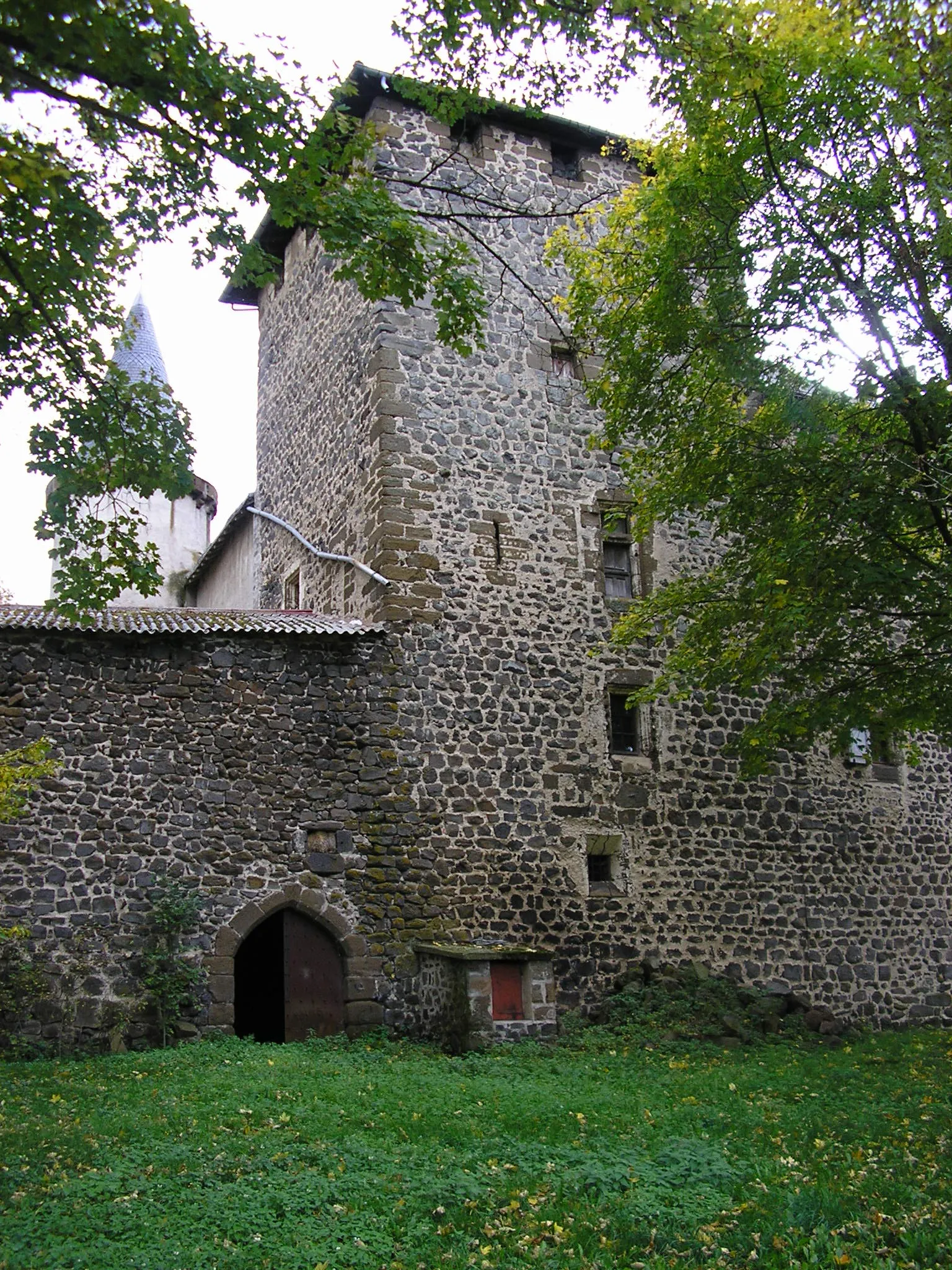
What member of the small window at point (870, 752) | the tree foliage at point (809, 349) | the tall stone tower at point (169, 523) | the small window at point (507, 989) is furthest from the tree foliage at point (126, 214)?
the tall stone tower at point (169, 523)

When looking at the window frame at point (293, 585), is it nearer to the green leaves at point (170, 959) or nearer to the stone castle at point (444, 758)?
the stone castle at point (444, 758)

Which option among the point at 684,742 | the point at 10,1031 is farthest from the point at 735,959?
the point at 10,1031

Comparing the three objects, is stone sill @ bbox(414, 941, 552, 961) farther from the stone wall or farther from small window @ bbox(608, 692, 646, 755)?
small window @ bbox(608, 692, 646, 755)

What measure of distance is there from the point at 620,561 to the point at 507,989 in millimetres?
6347

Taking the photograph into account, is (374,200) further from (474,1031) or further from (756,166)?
(474,1031)

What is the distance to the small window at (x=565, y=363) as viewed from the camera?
613 inches

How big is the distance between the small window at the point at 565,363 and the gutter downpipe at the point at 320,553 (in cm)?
399

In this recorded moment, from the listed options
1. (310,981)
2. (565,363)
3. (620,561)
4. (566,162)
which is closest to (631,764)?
(620,561)

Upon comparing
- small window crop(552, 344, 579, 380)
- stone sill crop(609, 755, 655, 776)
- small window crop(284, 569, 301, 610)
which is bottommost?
stone sill crop(609, 755, 655, 776)

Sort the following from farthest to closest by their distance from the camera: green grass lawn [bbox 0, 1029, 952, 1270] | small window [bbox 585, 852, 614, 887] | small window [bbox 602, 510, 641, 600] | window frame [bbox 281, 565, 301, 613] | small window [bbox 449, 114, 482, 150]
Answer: window frame [bbox 281, 565, 301, 613] → small window [bbox 449, 114, 482, 150] → small window [bbox 602, 510, 641, 600] → small window [bbox 585, 852, 614, 887] → green grass lawn [bbox 0, 1029, 952, 1270]

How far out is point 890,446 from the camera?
35.6ft

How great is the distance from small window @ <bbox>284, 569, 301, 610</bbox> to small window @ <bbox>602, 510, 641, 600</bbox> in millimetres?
4762

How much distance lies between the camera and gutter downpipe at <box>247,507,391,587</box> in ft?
44.9

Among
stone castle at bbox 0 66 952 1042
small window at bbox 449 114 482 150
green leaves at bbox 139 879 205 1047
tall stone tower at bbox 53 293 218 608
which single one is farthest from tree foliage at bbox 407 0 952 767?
tall stone tower at bbox 53 293 218 608
